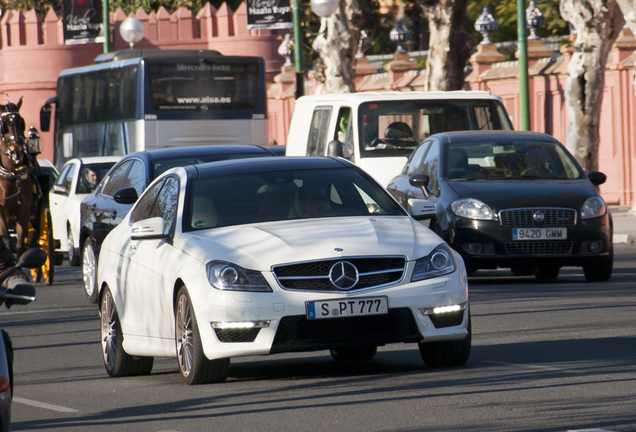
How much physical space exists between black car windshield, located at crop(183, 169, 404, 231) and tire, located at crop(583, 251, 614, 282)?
222 inches

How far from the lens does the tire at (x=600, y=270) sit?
47.4 ft

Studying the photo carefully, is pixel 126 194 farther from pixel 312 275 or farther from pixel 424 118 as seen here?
pixel 424 118

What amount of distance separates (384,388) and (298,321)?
0.63 metres

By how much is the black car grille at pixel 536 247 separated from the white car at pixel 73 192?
712 cm

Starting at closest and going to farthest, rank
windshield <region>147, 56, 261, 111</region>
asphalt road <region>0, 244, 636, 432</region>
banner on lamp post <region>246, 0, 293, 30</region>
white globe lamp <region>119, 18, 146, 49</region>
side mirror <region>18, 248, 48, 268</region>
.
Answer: side mirror <region>18, 248, 48, 268</region> < asphalt road <region>0, 244, 636, 432</region> < windshield <region>147, 56, 261, 111</region> < banner on lamp post <region>246, 0, 293, 30</region> < white globe lamp <region>119, 18, 146, 49</region>

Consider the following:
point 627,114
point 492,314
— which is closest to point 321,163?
point 492,314

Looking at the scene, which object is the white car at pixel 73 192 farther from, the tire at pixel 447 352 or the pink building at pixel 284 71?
the pink building at pixel 284 71

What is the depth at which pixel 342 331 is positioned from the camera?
322 inches

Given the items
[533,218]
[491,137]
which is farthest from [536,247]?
[491,137]

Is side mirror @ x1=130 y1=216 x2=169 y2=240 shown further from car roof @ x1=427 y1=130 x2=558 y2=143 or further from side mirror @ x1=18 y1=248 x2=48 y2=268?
car roof @ x1=427 y1=130 x2=558 y2=143

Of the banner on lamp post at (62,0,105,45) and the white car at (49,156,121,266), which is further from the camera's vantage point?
the banner on lamp post at (62,0,105,45)

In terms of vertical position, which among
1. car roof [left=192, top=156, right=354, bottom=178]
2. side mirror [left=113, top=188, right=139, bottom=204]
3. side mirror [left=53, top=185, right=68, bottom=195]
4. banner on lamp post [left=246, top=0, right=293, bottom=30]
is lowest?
side mirror [left=53, top=185, right=68, bottom=195]

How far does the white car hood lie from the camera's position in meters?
8.14

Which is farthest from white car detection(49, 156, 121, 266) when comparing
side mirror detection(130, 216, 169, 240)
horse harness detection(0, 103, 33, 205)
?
side mirror detection(130, 216, 169, 240)
